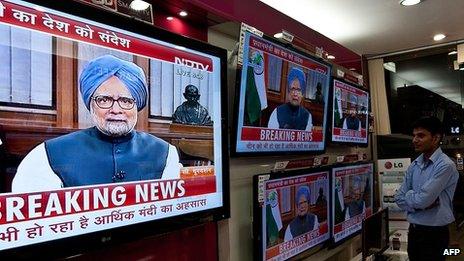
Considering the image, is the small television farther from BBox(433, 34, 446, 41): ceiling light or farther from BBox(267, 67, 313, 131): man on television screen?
BBox(433, 34, 446, 41): ceiling light

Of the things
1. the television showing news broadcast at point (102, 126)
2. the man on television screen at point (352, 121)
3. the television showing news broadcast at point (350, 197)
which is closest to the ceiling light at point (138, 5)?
the television showing news broadcast at point (102, 126)

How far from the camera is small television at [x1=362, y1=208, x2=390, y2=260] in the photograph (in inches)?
101

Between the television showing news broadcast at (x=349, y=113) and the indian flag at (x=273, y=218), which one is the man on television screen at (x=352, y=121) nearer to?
the television showing news broadcast at (x=349, y=113)

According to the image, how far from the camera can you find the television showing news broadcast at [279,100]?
6.76 ft

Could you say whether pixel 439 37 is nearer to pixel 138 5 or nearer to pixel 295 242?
pixel 295 242

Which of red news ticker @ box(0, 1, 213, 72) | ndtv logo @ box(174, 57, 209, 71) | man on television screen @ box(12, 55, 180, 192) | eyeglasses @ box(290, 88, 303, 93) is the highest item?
red news ticker @ box(0, 1, 213, 72)

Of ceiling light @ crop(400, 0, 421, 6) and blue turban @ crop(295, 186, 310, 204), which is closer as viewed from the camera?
blue turban @ crop(295, 186, 310, 204)

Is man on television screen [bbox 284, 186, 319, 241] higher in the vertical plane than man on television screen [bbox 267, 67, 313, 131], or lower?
lower

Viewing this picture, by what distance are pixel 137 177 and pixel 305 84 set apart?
1.55 m

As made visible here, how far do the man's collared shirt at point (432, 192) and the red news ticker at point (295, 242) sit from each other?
73 cm

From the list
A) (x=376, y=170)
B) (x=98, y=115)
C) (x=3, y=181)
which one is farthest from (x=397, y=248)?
(x=3, y=181)

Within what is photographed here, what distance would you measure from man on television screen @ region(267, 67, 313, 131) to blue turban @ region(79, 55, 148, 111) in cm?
100

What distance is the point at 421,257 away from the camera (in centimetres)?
292

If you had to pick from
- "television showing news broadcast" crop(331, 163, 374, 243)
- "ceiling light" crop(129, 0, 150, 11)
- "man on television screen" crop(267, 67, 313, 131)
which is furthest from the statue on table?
"television showing news broadcast" crop(331, 163, 374, 243)
